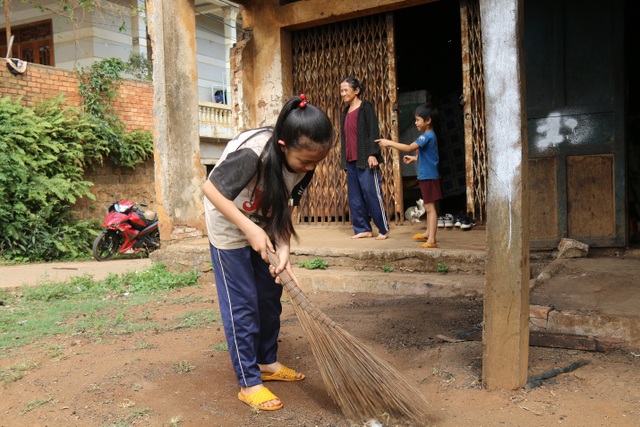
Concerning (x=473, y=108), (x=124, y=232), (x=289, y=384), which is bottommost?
(x=289, y=384)

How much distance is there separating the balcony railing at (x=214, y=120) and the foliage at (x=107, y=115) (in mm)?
3555

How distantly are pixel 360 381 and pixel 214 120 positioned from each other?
46.4 feet

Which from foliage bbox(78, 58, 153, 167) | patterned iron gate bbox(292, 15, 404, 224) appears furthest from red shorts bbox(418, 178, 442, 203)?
foliage bbox(78, 58, 153, 167)

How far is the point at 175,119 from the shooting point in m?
6.34

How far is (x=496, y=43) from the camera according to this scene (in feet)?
8.14

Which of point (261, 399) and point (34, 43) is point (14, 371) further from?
point (34, 43)

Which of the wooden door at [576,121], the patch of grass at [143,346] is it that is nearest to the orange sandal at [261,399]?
the patch of grass at [143,346]

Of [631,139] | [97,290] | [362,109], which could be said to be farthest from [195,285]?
[631,139]

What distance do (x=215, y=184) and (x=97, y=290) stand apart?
378cm

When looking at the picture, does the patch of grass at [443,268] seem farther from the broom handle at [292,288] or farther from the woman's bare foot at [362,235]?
the broom handle at [292,288]

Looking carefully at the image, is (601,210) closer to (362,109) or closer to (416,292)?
(416,292)

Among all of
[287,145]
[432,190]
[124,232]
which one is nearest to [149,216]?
[124,232]

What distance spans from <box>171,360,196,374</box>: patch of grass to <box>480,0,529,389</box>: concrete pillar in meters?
1.60

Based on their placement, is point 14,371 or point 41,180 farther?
point 41,180
